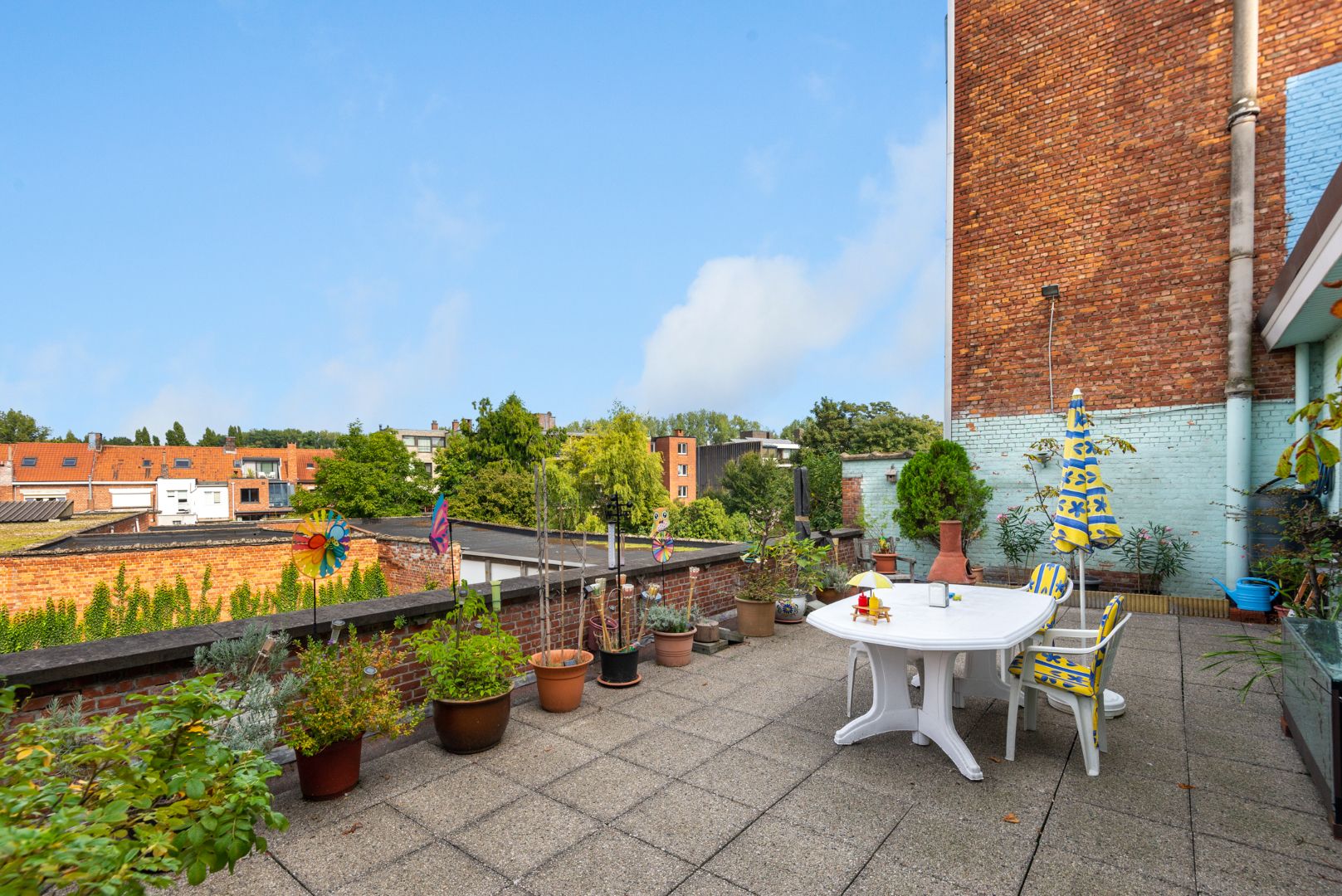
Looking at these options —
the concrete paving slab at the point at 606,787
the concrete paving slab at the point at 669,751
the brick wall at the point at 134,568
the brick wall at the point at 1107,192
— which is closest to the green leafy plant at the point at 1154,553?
the brick wall at the point at 1107,192

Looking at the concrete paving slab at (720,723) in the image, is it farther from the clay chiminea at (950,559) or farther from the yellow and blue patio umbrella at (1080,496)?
the clay chiminea at (950,559)

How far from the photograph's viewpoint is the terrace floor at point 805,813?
2.40 m

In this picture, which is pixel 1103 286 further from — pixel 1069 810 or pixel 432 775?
pixel 432 775

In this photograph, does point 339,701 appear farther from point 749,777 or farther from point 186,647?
point 749,777

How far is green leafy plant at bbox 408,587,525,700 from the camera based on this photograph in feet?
11.6

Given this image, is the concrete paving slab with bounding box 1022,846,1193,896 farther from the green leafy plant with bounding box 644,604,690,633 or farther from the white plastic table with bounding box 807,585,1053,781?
the green leafy plant with bounding box 644,604,690,633

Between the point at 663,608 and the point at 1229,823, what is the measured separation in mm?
3643

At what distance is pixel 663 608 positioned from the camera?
5383 millimetres

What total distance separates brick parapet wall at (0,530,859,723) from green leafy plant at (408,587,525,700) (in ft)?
0.70

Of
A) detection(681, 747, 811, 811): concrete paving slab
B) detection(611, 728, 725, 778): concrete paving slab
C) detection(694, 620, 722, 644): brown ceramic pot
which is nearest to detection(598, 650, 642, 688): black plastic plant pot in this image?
detection(611, 728, 725, 778): concrete paving slab

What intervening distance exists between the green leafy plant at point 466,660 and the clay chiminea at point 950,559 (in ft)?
18.9

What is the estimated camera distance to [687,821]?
2811 mm

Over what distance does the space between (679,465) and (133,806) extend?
1826 inches

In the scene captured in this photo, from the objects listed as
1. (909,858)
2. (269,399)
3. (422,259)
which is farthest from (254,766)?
(269,399)
